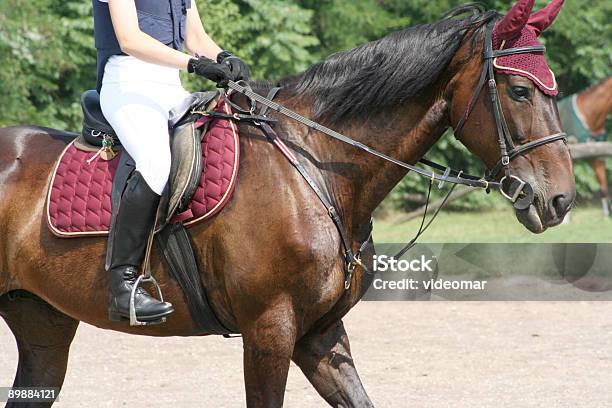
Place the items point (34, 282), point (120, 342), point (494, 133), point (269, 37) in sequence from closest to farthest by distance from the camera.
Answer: point (494, 133) → point (34, 282) → point (120, 342) → point (269, 37)

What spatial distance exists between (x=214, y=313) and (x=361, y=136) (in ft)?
3.20

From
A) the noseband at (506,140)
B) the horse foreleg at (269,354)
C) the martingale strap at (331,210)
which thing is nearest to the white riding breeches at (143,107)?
the martingale strap at (331,210)

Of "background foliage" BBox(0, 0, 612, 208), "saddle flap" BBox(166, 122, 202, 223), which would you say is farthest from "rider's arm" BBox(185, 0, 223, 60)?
"background foliage" BBox(0, 0, 612, 208)

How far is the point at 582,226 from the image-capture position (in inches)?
557

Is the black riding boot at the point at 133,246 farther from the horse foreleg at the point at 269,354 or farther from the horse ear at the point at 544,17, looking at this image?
the horse ear at the point at 544,17

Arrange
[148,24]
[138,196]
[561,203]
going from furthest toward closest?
[148,24], [138,196], [561,203]

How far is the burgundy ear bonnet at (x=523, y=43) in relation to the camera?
3965mm

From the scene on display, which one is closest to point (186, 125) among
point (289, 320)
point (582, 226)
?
point (289, 320)

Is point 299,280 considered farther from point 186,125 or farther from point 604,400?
point 604,400

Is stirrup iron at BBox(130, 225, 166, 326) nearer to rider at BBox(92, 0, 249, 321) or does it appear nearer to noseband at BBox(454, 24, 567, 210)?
rider at BBox(92, 0, 249, 321)

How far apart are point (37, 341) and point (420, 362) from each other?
3525 millimetres

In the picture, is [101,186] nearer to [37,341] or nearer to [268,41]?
[37,341]

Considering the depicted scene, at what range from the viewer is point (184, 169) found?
13.9 feet

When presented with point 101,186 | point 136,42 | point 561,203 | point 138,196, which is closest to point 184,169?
point 138,196
